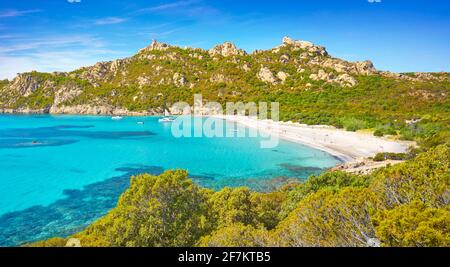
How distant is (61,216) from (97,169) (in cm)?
1637

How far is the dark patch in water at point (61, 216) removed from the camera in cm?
1966

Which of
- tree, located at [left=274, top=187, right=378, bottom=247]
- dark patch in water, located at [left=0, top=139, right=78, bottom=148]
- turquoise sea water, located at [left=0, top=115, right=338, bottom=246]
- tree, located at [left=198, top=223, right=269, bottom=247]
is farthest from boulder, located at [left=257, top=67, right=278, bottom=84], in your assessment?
tree, located at [left=198, top=223, right=269, bottom=247]

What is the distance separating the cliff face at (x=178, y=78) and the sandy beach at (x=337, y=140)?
4821 cm

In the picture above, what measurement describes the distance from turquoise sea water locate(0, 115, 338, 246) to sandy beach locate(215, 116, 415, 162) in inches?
101

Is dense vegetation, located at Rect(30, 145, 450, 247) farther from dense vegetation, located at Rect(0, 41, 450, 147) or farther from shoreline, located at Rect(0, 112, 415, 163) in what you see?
dense vegetation, located at Rect(0, 41, 450, 147)

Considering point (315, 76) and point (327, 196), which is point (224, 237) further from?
point (315, 76)

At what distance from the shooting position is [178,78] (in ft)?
472

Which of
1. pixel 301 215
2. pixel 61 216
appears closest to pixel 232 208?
pixel 301 215

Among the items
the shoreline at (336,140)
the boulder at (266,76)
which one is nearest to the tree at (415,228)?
the shoreline at (336,140)

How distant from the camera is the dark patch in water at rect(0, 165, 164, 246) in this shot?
64.5 feet

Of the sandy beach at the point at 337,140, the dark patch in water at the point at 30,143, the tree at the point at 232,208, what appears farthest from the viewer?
the dark patch in water at the point at 30,143

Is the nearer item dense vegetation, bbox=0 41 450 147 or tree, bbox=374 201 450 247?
tree, bbox=374 201 450 247

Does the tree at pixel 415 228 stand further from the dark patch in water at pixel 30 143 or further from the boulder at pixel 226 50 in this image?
the boulder at pixel 226 50

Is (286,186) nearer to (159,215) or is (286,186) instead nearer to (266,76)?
(159,215)
